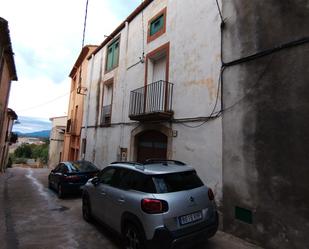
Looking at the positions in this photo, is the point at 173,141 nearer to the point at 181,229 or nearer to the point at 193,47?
the point at 193,47

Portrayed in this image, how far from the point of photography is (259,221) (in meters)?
4.93

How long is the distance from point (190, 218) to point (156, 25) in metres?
8.40

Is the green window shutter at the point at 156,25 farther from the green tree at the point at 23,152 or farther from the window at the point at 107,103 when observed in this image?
the green tree at the point at 23,152

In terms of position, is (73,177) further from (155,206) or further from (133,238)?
(155,206)

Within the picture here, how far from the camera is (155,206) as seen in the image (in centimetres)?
373

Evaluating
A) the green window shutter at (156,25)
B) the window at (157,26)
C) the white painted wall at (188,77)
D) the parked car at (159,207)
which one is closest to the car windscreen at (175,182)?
the parked car at (159,207)

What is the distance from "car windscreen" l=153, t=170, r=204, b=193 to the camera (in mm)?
4020

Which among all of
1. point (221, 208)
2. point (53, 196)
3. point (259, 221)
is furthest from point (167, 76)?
point (53, 196)

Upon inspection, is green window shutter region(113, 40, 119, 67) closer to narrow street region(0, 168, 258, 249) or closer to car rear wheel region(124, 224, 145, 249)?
narrow street region(0, 168, 258, 249)

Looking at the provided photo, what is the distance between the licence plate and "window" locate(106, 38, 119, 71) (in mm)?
10474

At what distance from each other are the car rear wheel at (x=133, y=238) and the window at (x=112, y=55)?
1026 cm

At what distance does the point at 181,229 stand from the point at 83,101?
15361mm

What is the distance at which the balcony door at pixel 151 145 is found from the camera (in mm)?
8883

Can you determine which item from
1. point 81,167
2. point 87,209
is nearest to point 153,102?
point 81,167
